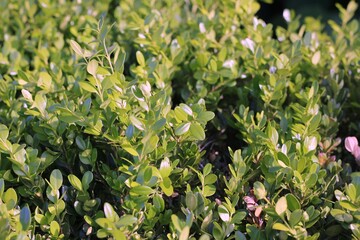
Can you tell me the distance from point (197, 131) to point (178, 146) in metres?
0.18

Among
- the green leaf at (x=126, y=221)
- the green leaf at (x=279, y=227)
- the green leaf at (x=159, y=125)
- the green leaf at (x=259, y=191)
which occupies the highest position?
the green leaf at (x=159, y=125)

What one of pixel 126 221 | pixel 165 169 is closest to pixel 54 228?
pixel 126 221

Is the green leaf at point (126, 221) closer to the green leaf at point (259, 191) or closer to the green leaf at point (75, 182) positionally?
the green leaf at point (75, 182)

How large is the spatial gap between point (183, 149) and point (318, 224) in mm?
484

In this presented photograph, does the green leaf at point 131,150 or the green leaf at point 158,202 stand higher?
the green leaf at point 131,150

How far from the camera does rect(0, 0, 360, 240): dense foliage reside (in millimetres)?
1677

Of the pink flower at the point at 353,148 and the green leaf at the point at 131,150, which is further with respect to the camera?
the pink flower at the point at 353,148

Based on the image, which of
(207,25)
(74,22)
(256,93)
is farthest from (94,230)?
(74,22)

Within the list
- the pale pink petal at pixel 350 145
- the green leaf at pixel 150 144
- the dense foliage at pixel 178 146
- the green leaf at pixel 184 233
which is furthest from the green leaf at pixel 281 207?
the pale pink petal at pixel 350 145

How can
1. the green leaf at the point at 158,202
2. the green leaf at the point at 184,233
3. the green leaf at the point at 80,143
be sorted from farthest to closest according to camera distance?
the green leaf at the point at 80,143 < the green leaf at the point at 158,202 < the green leaf at the point at 184,233

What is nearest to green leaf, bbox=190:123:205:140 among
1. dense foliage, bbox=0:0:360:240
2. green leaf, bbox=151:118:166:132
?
dense foliage, bbox=0:0:360:240

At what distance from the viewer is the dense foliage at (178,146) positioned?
1677 mm

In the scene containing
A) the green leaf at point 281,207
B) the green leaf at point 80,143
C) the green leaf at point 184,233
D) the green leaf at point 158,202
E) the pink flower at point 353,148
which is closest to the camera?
the green leaf at point 184,233

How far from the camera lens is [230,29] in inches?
112
